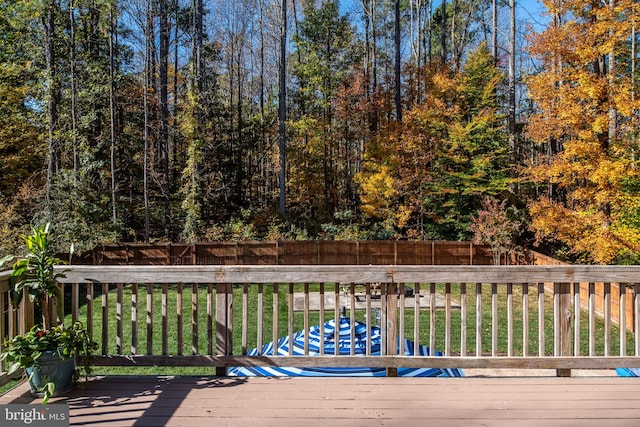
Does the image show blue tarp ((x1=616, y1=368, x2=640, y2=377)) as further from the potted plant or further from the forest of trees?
the forest of trees

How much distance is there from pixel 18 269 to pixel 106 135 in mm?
17014

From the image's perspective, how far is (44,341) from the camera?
2766mm

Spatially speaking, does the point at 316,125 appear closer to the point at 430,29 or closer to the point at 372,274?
the point at 430,29

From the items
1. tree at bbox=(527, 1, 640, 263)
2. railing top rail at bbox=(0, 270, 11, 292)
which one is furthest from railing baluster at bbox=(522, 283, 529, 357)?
tree at bbox=(527, 1, 640, 263)

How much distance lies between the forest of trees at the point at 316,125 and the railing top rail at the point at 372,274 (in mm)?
7663

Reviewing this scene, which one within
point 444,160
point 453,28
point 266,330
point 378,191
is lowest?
point 266,330

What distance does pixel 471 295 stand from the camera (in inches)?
463

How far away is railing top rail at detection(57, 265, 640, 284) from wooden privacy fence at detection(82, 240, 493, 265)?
493 inches

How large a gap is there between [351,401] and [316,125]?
20.4 metres

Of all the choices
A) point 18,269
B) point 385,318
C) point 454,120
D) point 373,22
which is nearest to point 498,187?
point 454,120

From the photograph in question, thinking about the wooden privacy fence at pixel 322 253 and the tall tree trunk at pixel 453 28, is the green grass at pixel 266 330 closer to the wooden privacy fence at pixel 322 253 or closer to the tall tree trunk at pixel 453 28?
the wooden privacy fence at pixel 322 253

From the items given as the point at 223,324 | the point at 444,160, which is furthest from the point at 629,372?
the point at 444,160

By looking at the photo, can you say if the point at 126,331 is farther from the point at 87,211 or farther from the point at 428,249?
the point at 428,249

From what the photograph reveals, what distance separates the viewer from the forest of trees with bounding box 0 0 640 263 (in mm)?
10328
